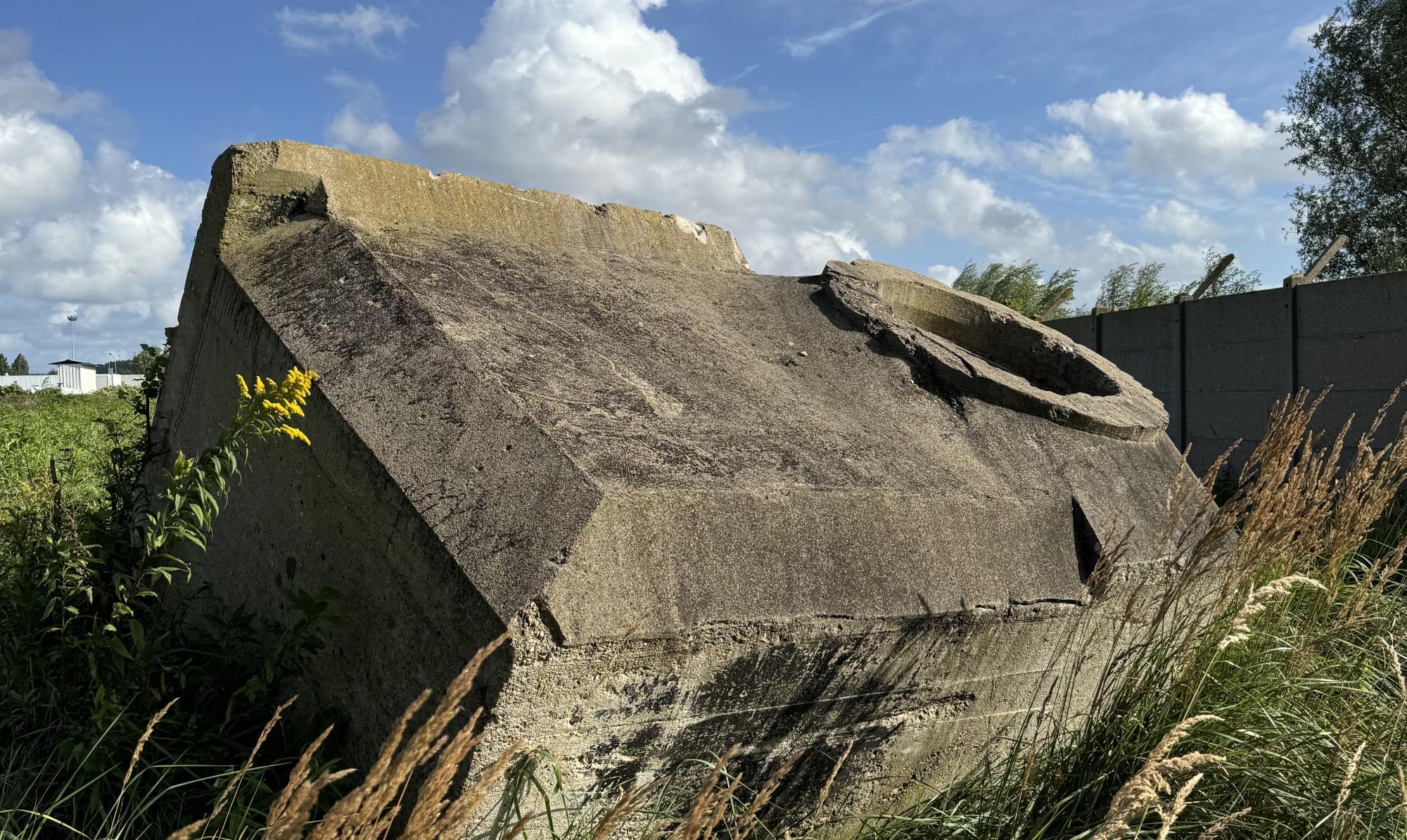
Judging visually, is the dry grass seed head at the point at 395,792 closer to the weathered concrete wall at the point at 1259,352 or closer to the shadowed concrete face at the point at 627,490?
the shadowed concrete face at the point at 627,490

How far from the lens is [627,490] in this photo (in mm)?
2088

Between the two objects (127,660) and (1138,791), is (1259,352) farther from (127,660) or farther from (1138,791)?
(127,660)

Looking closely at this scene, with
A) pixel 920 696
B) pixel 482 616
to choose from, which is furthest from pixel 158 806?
pixel 920 696

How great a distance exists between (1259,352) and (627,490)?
6.57 meters

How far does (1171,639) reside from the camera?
253cm

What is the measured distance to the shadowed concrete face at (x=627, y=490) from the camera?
2.00 m

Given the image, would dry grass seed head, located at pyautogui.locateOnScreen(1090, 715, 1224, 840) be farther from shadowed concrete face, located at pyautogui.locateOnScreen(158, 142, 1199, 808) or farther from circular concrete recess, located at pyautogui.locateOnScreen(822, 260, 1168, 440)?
circular concrete recess, located at pyautogui.locateOnScreen(822, 260, 1168, 440)

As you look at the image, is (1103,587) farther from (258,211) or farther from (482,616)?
(258,211)

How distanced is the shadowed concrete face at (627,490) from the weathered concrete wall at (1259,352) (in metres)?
3.56

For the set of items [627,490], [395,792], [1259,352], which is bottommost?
[395,792]

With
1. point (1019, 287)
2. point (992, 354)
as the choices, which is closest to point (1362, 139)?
point (1019, 287)

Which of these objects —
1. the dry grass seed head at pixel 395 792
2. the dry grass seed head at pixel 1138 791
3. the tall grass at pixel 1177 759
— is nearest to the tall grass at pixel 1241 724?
the tall grass at pixel 1177 759

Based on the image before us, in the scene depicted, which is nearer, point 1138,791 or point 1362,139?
point 1138,791

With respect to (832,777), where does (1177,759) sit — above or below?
below
